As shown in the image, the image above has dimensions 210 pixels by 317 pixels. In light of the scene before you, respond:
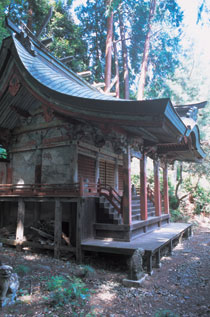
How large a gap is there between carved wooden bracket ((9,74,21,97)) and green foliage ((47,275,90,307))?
7570mm

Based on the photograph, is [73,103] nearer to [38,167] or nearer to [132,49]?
[38,167]

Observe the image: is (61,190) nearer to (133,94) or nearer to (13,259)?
(13,259)

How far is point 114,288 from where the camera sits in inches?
246

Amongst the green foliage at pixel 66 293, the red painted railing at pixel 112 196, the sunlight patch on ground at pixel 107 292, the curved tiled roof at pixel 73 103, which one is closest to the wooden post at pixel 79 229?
the red painted railing at pixel 112 196

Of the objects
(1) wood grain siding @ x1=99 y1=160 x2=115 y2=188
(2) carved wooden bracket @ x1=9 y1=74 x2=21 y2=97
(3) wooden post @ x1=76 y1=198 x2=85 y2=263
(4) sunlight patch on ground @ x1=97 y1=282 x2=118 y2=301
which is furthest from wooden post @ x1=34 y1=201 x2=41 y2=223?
(4) sunlight patch on ground @ x1=97 y1=282 x2=118 y2=301

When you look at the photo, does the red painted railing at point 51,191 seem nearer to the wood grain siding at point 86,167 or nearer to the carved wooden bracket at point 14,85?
the wood grain siding at point 86,167

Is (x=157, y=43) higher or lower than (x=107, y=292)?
higher

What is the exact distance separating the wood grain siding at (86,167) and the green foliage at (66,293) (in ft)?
17.9

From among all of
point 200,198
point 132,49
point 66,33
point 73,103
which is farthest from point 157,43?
point 73,103

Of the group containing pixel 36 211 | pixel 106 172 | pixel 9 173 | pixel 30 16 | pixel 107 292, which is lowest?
pixel 107 292

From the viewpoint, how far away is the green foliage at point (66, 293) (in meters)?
5.14

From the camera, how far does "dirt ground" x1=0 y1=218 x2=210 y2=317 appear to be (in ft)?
16.5

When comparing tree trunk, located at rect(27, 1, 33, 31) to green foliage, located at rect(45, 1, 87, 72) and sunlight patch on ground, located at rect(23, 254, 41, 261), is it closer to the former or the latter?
green foliage, located at rect(45, 1, 87, 72)

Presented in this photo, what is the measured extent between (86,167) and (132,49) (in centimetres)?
2267
